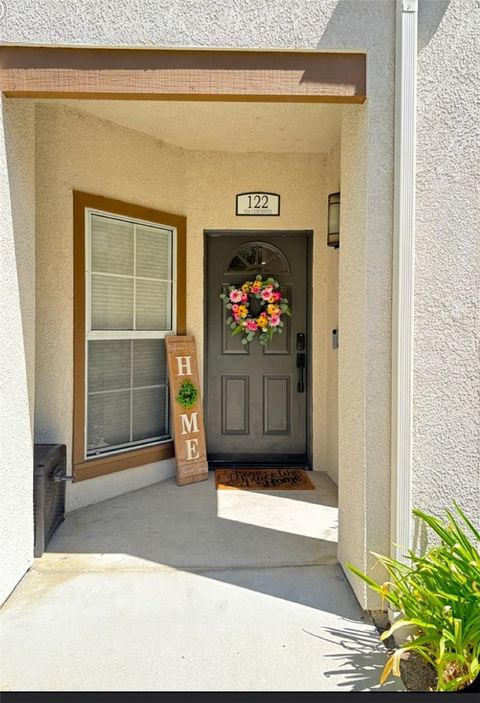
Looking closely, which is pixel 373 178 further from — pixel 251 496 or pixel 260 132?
pixel 251 496

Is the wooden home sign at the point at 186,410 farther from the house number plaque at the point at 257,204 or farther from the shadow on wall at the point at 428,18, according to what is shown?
the shadow on wall at the point at 428,18

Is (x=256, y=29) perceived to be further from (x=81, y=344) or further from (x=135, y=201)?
(x=81, y=344)

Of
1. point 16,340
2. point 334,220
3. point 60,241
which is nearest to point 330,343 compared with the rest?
point 334,220

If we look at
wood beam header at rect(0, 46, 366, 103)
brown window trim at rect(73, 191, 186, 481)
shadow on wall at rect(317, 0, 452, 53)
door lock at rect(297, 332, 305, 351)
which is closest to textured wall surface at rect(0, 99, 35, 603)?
wood beam header at rect(0, 46, 366, 103)

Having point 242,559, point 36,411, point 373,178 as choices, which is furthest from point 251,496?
point 373,178

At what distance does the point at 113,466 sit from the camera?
438 cm

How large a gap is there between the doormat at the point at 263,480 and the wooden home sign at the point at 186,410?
242 mm

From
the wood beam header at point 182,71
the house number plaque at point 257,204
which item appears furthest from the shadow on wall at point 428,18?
the house number plaque at point 257,204

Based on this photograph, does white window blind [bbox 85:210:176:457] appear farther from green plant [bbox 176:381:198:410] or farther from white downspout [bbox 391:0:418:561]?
white downspout [bbox 391:0:418:561]

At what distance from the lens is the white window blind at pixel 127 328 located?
14.2ft

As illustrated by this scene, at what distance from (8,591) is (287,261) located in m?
3.74

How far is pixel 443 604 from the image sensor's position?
7.26 ft

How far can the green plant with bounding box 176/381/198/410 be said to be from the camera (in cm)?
482

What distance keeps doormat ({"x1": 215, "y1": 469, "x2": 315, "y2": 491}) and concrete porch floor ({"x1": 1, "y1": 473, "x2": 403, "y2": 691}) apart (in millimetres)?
560
